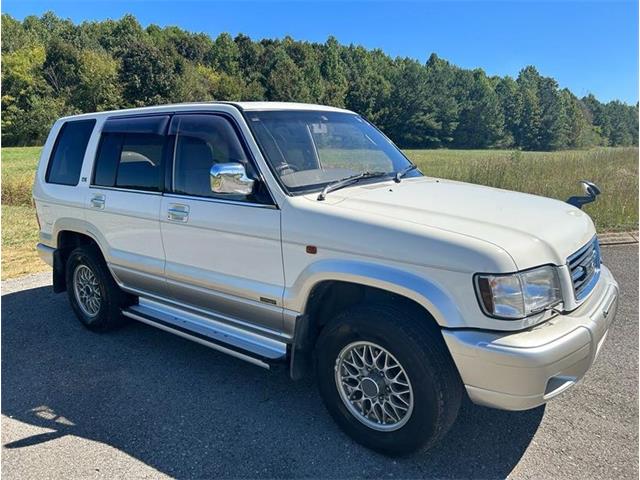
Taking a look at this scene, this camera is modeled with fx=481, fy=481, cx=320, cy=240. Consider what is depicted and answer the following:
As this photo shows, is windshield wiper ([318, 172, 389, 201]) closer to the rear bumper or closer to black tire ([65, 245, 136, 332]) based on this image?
black tire ([65, 245, 136, 332])

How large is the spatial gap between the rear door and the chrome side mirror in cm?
97

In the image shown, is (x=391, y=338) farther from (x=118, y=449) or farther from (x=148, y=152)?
(x=148, y=152)

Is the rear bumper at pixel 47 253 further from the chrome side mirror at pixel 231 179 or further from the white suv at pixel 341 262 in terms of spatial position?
the chrome side mirror at pixel 231 179

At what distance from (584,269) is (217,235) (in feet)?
7.88

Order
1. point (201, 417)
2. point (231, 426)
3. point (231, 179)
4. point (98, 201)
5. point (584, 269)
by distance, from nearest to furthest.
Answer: point (584, 269) → point (231, 179) → point (231, 426) → point (201, 417) → point (98, 201)

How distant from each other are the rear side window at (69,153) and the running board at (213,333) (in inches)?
61.8

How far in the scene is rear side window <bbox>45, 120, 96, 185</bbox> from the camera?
4754 millimetres

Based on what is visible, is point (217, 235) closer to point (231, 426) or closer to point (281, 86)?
point (231, 426)

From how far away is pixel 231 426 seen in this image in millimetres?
3189

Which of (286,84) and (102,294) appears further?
(286,84)

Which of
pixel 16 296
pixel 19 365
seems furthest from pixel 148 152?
pixel 16 296

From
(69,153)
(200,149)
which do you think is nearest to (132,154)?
(200,149)

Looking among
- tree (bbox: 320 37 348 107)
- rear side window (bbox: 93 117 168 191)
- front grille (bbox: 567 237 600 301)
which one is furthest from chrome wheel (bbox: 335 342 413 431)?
tree (bbox: 320 37 348 107)

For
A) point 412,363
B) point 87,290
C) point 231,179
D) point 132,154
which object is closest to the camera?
point 412,363
